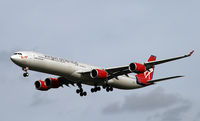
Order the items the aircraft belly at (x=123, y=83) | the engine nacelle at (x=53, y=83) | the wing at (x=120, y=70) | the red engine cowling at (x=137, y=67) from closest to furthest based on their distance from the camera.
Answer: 1. the wing at (x=120, y=70)
2. the red engine cowling at (x=137, y=67)
3. the aircraft belly at (x=123, y=83)
4. the engine nacelle at (x=53, y=83)

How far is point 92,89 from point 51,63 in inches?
370

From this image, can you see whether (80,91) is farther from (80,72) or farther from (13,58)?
(13,58)

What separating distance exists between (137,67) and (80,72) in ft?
25.8

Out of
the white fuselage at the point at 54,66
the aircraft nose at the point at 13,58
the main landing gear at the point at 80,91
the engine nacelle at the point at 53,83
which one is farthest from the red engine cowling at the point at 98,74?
the aircraft nose at the point at 13,58

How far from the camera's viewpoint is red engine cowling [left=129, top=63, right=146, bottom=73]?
63.0 metres

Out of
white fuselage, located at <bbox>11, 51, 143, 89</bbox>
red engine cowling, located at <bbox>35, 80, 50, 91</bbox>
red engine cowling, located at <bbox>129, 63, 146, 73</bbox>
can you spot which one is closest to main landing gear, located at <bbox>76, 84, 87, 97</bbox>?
red engine cowling, located at <bbox>35, 80, 50, 91</bbox>

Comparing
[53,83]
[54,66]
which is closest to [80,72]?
[54,66]

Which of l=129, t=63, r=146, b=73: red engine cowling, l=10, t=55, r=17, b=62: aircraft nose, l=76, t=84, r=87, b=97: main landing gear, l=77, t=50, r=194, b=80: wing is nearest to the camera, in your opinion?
l=10, t=55, r=17, b=62: aircraft nose

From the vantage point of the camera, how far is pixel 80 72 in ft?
213

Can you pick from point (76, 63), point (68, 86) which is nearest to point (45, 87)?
point (68, 86)

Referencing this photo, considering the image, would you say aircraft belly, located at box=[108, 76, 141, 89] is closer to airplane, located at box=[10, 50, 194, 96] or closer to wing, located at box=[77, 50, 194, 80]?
airplane, located at box=[10, 50, 194, 96]

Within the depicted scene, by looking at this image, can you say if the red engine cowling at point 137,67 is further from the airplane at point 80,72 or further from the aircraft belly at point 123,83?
the aircraft belly at point 123,83

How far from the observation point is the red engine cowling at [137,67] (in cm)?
6297

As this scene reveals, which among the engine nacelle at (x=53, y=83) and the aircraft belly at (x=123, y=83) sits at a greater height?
the engine nacelle at (x=53, y=83)
